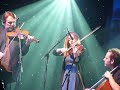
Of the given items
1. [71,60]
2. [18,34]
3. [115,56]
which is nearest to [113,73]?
[115,56]

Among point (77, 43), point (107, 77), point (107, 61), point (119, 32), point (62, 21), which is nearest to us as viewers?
point (107, 77)

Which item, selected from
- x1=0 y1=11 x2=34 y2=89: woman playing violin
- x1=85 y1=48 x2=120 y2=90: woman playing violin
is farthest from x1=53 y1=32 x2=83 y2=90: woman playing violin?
x1=85 y1=48 x2=120 y2=90: woman playing violin

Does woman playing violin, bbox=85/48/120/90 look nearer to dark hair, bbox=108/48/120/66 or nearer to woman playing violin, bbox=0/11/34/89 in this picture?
dark hair, bbox=108/48/120/66

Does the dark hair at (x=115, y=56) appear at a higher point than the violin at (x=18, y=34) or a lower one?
lower

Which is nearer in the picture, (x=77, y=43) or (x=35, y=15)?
A: (x=77, y=43)

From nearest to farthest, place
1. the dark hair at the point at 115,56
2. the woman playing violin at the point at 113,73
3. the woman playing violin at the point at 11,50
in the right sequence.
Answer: the woman playing violin at the point at 113,73, the dark hair at the point at 115,56, the woman playing violin at the point at 11,50

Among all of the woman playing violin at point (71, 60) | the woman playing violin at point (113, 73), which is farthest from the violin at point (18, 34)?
the woman playing violin at point (113, 73)

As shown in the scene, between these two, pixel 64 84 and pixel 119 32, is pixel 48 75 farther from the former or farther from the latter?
pixel 119 32

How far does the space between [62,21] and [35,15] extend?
26.5 inches

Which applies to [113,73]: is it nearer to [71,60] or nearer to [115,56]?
[115,56]

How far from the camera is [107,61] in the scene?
364 cm

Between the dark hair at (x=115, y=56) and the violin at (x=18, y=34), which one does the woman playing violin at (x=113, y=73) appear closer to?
the dark hair at (x=115, y=56)

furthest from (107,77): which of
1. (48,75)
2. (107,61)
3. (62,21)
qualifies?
(62,21)

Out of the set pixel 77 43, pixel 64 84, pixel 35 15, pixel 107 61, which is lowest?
pixel 64 84
